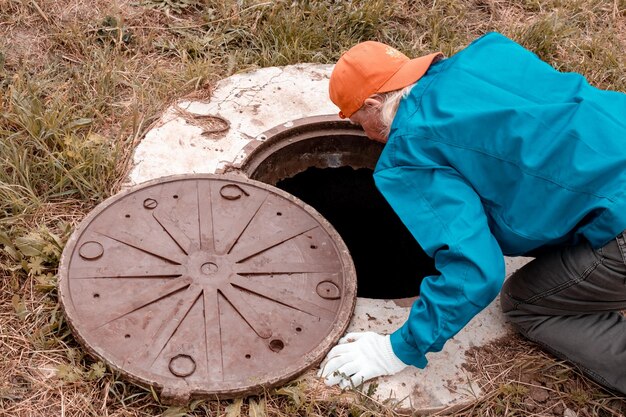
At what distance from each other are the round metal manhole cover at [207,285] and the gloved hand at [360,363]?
6cm

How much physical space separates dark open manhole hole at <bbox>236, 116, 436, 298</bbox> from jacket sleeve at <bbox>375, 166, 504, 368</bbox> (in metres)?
1.05

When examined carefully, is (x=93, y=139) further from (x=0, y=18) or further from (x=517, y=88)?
(x=517, y=88)

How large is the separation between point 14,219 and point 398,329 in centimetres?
155

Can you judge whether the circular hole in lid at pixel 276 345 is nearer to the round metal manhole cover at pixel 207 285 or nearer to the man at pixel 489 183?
the round metal manhole cover at pixel 207 285

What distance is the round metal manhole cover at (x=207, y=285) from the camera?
7.47 ft

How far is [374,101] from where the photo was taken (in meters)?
2.32

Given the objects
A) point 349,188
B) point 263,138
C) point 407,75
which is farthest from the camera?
point 349,188

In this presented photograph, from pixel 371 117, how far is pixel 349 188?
1248 millimetres

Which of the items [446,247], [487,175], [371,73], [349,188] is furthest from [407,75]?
[349,188]

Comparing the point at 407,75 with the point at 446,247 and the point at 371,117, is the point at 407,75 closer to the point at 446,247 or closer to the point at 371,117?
the point at 371,117

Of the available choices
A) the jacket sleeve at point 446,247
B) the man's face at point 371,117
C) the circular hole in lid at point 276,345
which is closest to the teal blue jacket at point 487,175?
the jacket sleeve at point 446,247

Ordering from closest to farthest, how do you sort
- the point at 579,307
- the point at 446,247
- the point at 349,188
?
the point at 446,247, the point at 579,307, the point at 349,188

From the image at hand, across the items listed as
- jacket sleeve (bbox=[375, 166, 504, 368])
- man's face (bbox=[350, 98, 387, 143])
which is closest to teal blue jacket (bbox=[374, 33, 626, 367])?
jacket sleeve (bbox=[375, 166, 504, 368])

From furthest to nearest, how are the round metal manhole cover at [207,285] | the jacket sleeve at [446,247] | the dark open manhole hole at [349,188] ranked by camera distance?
1. the dark open manhole hole at [349,188]
2. the round metal manhole cover at [207,285]
3. the jacket sleeve at [446,247]
